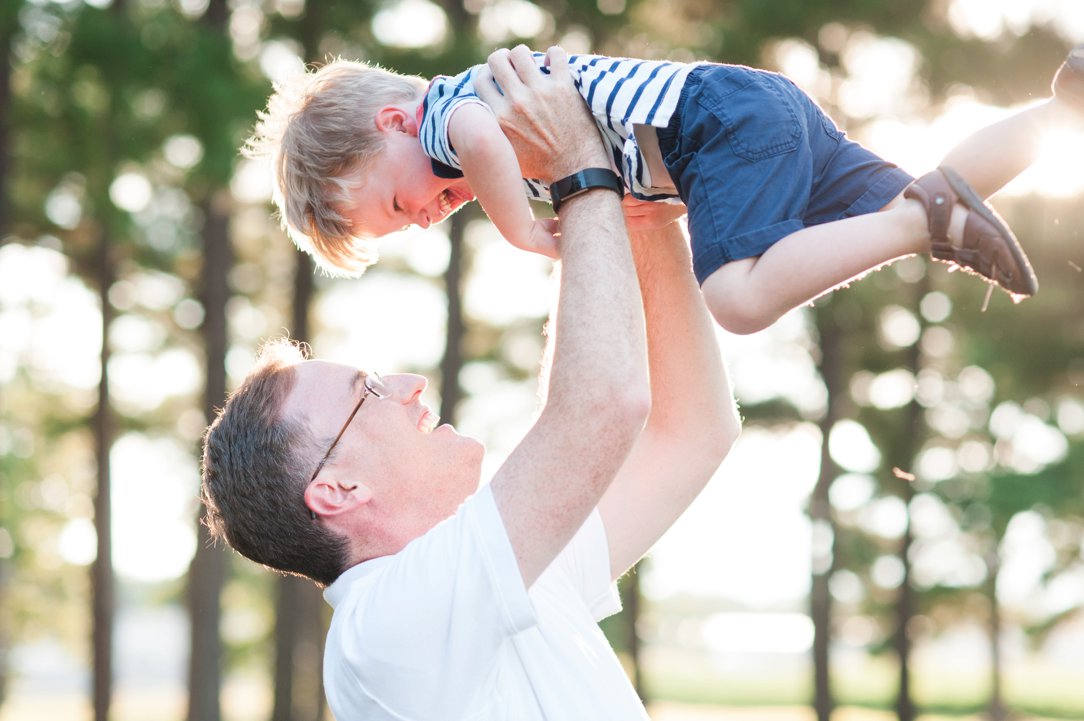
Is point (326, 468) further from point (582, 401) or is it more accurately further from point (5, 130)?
point (5, 130)

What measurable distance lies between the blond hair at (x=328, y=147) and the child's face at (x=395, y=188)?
0.09ft

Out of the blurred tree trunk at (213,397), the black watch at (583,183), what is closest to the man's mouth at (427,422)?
the black watch at (583,183)

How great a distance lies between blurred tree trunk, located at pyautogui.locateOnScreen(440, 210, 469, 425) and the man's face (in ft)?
31.9

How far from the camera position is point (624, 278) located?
2.32 meters

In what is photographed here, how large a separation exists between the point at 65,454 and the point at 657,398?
22.6m

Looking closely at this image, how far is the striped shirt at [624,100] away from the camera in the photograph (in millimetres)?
2818

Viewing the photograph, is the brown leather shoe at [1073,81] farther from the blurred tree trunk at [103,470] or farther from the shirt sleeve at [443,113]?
the blurred tree trunk at [103,470]

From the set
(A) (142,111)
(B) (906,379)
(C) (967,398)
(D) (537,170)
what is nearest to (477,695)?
(D) (537,170)

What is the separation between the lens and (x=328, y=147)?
3.30 m

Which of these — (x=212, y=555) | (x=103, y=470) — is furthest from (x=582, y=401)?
(x=103, y=470)

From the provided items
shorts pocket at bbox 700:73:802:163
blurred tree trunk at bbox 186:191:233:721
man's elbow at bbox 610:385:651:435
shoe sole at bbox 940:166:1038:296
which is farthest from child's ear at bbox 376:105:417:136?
blurred tree trunk at bbox 186:191:233:721

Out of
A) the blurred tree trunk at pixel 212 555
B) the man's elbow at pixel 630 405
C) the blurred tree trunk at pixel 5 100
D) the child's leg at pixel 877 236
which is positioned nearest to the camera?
the man's elbow at pixel 630 405

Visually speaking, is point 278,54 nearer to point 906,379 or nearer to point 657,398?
point 906,379

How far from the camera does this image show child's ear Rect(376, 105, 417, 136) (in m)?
3.33
